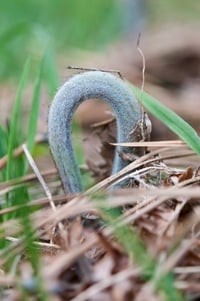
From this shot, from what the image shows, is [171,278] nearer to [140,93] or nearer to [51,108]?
[51,108]

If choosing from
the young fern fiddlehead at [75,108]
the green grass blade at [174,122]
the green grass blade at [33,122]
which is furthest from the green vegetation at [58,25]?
the young fern fiddlehead at [75,108]

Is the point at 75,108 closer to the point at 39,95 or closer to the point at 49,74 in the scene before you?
the point at 39,95

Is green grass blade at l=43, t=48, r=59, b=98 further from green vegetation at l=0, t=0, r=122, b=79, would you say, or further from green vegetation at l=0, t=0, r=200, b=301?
green vegetation at l=0, t=0, r=122, b=79

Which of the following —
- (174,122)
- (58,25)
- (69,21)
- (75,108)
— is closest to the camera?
(75,108)

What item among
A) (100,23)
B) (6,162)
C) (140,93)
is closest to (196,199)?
(140,93)

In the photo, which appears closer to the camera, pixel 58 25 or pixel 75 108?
pixel 75 108

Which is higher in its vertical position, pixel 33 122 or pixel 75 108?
pixel 75 108

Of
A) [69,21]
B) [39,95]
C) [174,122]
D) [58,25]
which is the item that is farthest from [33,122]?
[69,21]

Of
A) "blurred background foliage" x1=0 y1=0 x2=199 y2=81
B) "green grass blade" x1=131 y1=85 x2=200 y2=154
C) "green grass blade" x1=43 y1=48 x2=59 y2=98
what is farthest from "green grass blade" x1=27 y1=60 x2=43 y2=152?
"blurred background foliage" x1=0 y1=0 x2=199 y2=81
